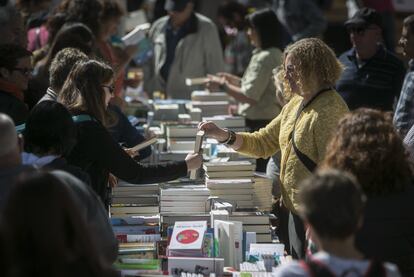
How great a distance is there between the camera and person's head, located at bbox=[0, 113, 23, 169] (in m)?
3.32

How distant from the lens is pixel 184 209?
4895 mm

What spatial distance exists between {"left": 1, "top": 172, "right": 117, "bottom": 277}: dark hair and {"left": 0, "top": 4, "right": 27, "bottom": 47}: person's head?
4.09 metres

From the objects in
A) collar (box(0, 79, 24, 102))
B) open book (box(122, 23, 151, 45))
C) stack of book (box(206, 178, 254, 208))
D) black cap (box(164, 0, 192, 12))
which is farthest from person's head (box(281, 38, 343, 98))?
black cap (box(164, 0, 192, 12))

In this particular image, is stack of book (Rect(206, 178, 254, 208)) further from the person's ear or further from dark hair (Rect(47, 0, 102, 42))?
dark hair (Rect(47, 0, 102, 42))

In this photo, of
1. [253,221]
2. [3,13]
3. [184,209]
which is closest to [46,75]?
[3,13]

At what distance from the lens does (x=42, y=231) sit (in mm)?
2604

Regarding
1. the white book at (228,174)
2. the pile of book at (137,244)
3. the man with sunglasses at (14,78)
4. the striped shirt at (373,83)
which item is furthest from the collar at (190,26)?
the pile of book at (137,244)

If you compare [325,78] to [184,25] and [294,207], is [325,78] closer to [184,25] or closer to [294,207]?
[294,207]

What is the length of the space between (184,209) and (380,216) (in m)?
1.62

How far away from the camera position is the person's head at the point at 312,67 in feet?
14.8

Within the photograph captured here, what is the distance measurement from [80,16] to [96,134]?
10.8 feet

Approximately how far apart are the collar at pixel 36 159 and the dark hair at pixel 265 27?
386 centimetres

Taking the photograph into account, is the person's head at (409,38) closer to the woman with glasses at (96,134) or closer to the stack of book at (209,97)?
the stack of book at (209,97)

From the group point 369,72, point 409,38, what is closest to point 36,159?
point 409,38
